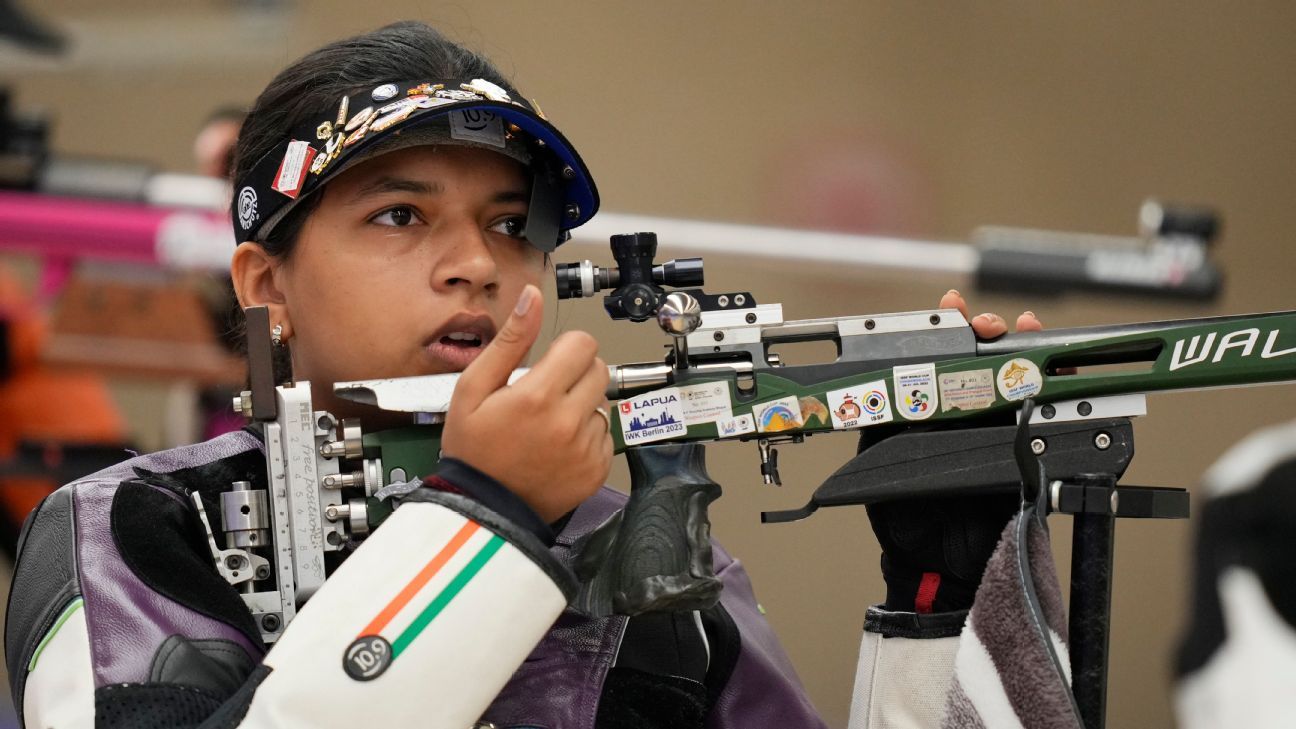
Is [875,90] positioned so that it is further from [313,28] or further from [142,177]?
[142,177]

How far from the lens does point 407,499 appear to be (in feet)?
3.00

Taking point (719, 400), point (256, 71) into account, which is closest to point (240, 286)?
point (719, 400)

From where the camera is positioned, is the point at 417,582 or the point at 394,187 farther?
the point at 394,187

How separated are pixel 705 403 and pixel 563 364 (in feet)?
0.59

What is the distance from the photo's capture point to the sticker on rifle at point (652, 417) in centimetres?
109

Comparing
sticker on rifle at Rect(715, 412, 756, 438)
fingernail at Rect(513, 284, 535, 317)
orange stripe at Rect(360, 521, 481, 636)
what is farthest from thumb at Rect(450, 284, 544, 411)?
sticker on rifle at Rect(715, 412, 756, 438)

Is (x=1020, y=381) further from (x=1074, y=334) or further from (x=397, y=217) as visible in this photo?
(x=397, y=217)

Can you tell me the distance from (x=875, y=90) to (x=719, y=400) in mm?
2578

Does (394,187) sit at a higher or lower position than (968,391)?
higher

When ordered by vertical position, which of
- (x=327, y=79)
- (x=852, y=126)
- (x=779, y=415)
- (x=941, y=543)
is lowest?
(x=941, y=543)

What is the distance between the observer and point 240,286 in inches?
48.7

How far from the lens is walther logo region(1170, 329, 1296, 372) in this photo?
1.07 metres

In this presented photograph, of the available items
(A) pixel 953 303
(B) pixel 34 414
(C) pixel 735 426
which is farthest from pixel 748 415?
(B) pixel 34 414

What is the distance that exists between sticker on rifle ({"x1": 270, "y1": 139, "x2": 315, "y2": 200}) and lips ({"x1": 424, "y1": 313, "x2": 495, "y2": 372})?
16cm
